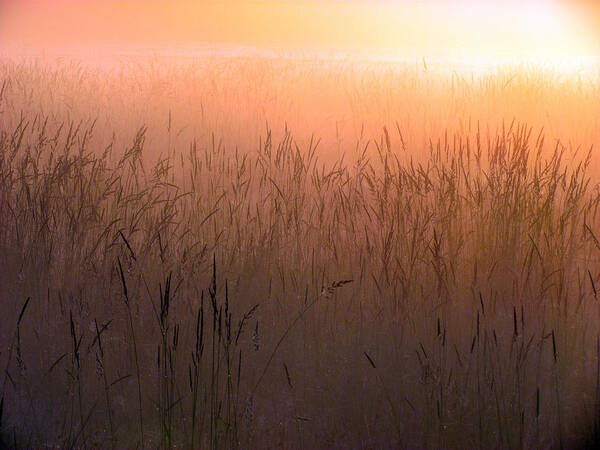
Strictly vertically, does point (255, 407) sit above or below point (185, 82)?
below

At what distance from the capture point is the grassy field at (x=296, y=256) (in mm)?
1366

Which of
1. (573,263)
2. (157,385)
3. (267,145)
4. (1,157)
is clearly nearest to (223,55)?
(267,145)

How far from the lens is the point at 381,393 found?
4.54 ft

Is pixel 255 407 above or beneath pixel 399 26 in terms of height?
beneath

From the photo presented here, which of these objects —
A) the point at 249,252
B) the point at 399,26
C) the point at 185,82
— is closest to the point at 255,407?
the point at 249,252

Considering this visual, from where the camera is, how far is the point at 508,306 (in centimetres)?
138

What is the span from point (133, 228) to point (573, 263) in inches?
53.3

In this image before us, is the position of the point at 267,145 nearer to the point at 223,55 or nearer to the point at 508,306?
the point at 223,55

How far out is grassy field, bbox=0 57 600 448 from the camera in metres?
1.37

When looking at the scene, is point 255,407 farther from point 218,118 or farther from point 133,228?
point 218,118

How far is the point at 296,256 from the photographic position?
1378 mm

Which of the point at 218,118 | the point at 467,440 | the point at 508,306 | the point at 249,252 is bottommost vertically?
the point at 467,440

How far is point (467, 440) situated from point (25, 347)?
1392 millimetres

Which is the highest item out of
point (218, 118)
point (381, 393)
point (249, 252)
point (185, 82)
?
point (185, 82)
